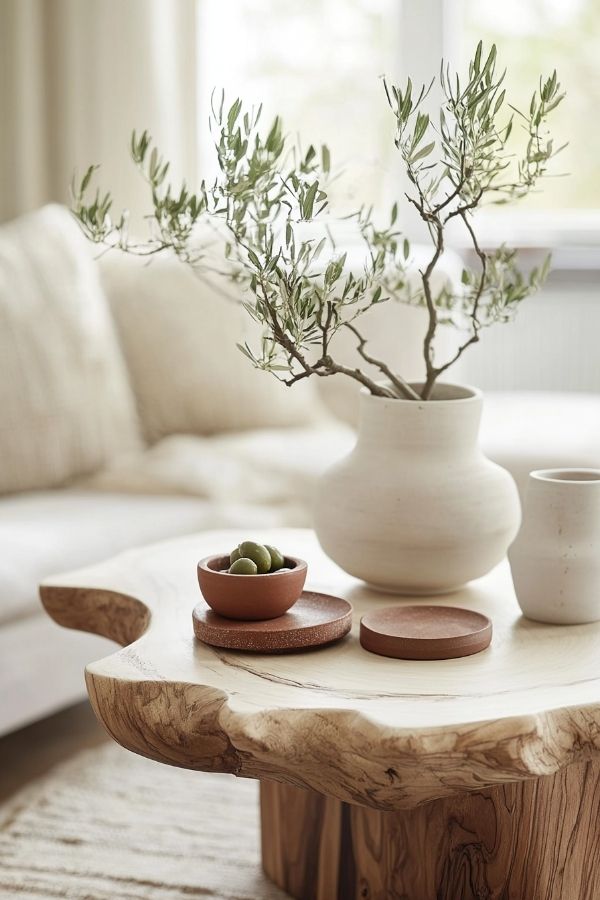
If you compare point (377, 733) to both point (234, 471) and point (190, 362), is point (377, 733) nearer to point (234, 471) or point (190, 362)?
point (234, 471)

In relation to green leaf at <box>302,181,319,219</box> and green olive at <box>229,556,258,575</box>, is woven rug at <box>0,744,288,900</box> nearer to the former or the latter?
green olive at <box>229,556,258,575</box>

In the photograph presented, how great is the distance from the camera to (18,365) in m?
2.29

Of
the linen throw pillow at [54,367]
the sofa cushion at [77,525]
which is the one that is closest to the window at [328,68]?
the linen throw pillow at [54,367]

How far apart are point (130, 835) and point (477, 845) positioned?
27.6 inches

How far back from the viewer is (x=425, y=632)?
1.20 m

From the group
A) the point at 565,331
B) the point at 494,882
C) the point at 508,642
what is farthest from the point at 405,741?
the point at 565,331

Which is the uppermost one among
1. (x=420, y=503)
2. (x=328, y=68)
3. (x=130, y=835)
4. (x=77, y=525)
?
(x=328, y=68)

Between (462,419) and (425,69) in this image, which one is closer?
(462,419)

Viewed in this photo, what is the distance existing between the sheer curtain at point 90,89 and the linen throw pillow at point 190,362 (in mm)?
803

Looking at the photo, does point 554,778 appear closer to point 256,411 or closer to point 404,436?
point 404,436

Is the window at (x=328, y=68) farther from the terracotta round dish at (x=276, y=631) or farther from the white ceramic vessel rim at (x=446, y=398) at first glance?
the terracotta round dish at (x=276, y=631)

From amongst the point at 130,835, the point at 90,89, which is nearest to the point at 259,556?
the point at 130,835

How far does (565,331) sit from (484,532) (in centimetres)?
228

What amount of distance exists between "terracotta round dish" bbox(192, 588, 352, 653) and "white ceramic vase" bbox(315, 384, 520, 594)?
13 cm
